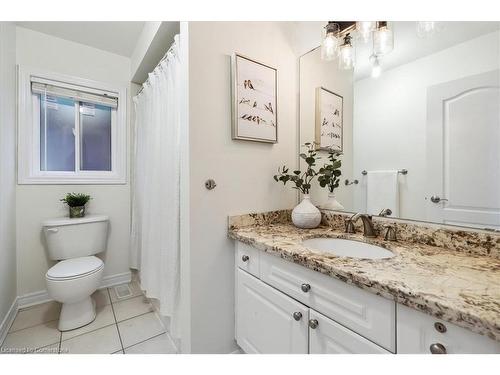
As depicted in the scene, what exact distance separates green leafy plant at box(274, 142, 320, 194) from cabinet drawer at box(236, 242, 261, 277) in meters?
0.45

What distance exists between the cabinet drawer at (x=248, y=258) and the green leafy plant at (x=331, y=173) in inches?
22.7

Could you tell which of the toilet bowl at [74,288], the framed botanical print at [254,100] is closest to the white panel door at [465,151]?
the framed botanical print at [254,100]

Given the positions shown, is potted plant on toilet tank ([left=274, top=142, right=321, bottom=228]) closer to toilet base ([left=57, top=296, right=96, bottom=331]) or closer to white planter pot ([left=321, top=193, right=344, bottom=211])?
white planter pot ([left=321, top=193, right=344, bottom=211])

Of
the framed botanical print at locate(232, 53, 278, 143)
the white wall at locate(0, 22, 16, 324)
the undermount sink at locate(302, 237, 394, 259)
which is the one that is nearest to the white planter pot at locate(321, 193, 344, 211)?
the undermount sink at locate(302, 237, 394, 259)

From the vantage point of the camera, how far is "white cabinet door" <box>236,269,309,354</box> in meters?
0.86

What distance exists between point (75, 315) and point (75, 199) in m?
0.91

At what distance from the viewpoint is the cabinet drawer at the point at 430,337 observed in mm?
472

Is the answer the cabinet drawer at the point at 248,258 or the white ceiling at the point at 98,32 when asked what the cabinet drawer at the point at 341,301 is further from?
the white ceiling at the point at 98,32

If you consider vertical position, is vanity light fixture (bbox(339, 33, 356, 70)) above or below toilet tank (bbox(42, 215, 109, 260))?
above

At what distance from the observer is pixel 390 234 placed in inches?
40.4

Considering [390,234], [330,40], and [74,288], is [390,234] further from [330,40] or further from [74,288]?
[74,288]

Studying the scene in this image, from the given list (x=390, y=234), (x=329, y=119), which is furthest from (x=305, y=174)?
(x=390, y=234)

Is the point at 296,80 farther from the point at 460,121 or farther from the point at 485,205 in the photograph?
the point at 485,205
